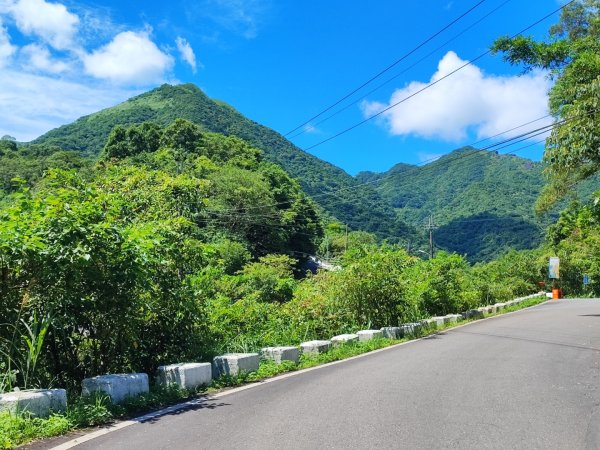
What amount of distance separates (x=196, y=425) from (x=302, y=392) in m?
1.93

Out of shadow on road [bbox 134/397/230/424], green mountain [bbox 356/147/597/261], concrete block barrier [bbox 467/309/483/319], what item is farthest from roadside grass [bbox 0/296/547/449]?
green mountain [bbox 356/147/597/261]

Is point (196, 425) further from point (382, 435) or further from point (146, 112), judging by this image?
point (146, 112)

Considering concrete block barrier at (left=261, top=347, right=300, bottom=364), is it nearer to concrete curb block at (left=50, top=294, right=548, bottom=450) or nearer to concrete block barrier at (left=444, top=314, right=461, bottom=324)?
concrete curb block at (left=50, top=294, right=548, bottom=450)

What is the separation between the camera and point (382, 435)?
5.04 m

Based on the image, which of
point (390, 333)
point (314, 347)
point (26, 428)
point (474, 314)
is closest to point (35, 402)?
point (26, 428)

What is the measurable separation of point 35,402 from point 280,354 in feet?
15.2

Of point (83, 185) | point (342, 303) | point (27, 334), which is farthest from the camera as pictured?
point (342, 303)

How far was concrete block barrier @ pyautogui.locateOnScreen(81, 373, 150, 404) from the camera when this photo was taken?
19.9 ft

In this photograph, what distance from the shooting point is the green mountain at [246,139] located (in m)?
96.6

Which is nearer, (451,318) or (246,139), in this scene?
(451,318)

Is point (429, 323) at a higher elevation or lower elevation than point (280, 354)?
lower

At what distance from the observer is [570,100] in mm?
19250

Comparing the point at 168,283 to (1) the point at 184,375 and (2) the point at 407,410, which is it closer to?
(1) the point at 184,375

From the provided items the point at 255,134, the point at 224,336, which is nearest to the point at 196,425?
the point at 224,336
